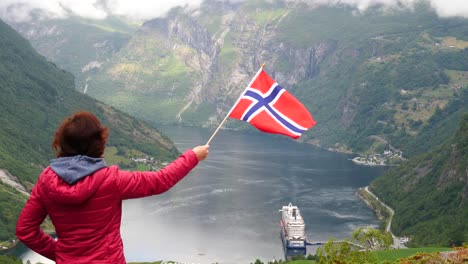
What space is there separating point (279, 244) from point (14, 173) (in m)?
64.7

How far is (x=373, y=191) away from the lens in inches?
6147

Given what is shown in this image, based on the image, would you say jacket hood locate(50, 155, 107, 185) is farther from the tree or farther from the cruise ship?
the cruise ship

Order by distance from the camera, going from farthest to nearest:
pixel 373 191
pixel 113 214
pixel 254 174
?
pixel 254 174
pixel 373 191
pixel 113 214

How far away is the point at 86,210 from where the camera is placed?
7.65 metres

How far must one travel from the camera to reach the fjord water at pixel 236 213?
99.9 metres

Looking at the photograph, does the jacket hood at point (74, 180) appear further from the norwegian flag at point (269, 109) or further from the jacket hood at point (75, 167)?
the norwegian flag at point (269, 109)

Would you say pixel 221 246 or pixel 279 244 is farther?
pixel 279 244

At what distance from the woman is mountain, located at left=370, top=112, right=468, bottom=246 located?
9303 cm

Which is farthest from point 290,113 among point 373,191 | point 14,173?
point 373,191

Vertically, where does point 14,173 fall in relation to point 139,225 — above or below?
above

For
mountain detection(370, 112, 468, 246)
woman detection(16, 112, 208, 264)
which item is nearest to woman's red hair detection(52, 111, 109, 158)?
woman detection(16, 112, 208, 264)

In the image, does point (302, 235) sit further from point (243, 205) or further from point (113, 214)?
point (113, 214)

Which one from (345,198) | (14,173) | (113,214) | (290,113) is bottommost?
(113,214)

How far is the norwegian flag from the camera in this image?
13117 millimetres
